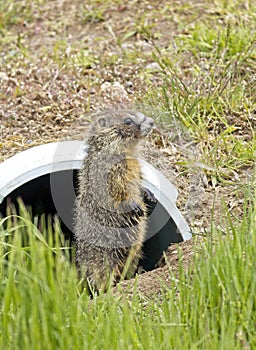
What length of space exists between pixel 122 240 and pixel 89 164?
1.51 feet

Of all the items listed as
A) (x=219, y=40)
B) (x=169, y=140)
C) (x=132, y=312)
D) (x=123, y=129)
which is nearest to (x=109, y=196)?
(x=123, y=129)

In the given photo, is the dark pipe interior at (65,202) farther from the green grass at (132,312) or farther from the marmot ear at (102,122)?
the green grass at (132,312)

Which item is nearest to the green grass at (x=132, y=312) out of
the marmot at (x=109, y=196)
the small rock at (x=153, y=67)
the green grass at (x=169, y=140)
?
the green grass at (x=169, y=140)

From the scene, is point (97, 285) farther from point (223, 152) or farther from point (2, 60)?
point (2, 60)

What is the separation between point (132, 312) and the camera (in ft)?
9.51

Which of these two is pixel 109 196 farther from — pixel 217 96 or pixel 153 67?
pixel 153 67

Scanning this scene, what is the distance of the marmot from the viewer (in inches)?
166

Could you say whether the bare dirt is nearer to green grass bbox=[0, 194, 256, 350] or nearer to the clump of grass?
the clump of grass

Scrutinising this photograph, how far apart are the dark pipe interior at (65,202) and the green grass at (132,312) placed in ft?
5.27

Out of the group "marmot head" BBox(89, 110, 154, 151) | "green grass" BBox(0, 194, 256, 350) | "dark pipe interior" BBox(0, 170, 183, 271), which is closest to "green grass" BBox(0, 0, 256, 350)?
"green grass" BBox(0, 194, 256, 350)

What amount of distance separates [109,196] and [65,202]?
615mm

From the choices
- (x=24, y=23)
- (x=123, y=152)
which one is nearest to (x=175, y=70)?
(x=123, y=152)

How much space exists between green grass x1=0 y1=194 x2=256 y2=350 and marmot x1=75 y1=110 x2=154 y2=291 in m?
1.36

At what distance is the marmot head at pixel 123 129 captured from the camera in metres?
4.23
